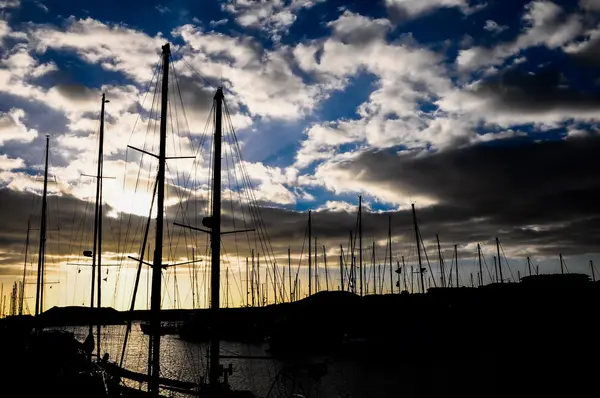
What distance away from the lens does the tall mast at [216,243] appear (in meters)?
20.2

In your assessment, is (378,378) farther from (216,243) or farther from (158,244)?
(158,244)

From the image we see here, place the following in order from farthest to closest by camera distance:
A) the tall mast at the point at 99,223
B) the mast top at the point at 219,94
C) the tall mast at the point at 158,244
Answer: the tall mast at the point at 99,223 < the mast top at the point at 219,94 < the tall mast at the point at 158,244

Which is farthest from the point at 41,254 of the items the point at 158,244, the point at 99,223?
the point at 158,244

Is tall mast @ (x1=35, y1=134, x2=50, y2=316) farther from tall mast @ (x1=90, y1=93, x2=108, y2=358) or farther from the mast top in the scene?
the mast top

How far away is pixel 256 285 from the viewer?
445 ft

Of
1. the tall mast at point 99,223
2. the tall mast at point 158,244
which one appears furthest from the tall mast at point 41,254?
the tall mast at point 158,244

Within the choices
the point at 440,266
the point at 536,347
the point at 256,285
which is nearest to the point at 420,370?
the point at 536,347

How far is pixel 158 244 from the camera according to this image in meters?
21.8

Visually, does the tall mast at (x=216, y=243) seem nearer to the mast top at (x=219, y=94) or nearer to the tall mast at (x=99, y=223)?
the mast top at (x=219, y=94)

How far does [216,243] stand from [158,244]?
291 centimetres

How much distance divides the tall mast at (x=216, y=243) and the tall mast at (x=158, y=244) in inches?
104

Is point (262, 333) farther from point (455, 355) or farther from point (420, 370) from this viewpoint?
point (420, 370)

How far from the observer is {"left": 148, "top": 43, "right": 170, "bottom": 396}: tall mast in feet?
69.7

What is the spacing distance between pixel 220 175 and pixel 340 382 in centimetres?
3502
